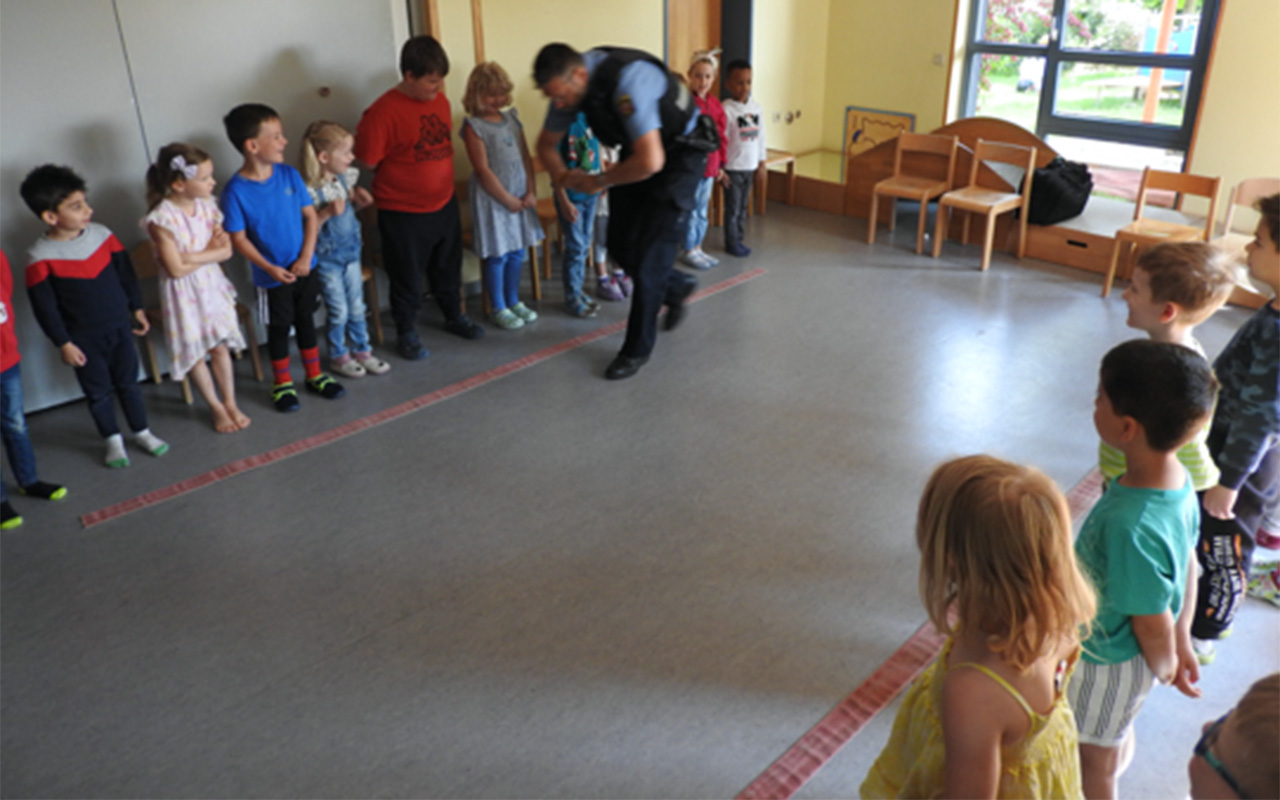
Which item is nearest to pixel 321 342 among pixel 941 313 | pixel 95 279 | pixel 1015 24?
pixel 95 279

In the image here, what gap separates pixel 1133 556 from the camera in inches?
69.2

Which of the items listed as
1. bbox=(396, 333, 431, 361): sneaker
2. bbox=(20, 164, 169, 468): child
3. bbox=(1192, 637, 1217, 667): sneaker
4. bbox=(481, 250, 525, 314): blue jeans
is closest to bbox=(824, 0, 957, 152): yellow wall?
bbox=(481, 250, 525, 314): blue jeans

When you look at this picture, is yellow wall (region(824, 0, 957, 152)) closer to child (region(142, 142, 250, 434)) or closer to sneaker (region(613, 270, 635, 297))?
sneaker (region(613, 270, 635, 297))

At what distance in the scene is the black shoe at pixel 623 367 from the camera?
15.2ft

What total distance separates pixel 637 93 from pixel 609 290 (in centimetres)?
189

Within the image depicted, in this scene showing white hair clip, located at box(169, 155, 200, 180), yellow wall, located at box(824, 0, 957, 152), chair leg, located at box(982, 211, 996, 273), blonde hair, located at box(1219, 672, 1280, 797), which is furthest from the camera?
yellow wall, located at box(824, 0, 957, 152)

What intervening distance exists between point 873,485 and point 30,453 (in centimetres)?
319

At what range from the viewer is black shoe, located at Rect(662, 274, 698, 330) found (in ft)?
15.2

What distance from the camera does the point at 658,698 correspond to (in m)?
2.64

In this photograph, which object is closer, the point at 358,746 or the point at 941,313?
the point at 358,746

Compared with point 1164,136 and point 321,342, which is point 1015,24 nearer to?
point 1164,136

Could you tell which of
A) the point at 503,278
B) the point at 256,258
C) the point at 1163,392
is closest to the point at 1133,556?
the point at 1163,392

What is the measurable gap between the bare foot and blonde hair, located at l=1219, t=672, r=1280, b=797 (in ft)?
13.0

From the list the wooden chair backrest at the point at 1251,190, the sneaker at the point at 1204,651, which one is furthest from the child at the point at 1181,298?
the wooden chair backrest at the point at 1251,190
